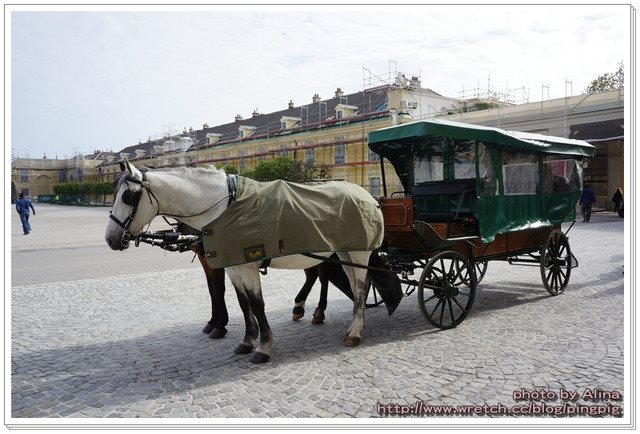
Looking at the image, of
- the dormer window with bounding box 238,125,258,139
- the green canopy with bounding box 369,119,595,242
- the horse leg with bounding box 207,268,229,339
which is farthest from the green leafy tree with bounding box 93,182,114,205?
the horse leg with bounding box 207,268,229,339

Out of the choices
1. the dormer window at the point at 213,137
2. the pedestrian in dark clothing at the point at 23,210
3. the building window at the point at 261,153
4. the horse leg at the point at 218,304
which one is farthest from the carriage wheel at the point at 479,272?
the dormer window at the point at 213,137

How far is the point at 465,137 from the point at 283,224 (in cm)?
252

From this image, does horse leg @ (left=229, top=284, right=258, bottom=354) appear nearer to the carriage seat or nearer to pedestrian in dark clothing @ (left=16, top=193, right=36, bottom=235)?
the carriage seat

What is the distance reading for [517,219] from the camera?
6414mm

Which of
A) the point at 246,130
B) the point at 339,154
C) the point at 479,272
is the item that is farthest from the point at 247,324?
the point at 246,130

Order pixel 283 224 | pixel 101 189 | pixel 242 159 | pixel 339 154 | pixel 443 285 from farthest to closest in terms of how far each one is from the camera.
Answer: pixel 101 189 < pixel 242 159 < pixel 339 154 < pixel 443 285 < pixel 283 224

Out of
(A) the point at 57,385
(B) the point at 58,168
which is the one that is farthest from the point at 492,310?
(B) the point at 58,168

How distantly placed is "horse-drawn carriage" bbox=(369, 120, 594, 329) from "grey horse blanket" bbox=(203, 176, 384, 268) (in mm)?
956

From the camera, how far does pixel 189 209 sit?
14.4ft

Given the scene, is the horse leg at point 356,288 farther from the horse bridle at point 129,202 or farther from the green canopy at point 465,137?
the horse bridle at point 129,202

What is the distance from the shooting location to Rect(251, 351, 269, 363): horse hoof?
14.4ft

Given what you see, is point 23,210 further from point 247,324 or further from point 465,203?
point 465,203

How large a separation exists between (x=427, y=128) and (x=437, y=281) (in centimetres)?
172
